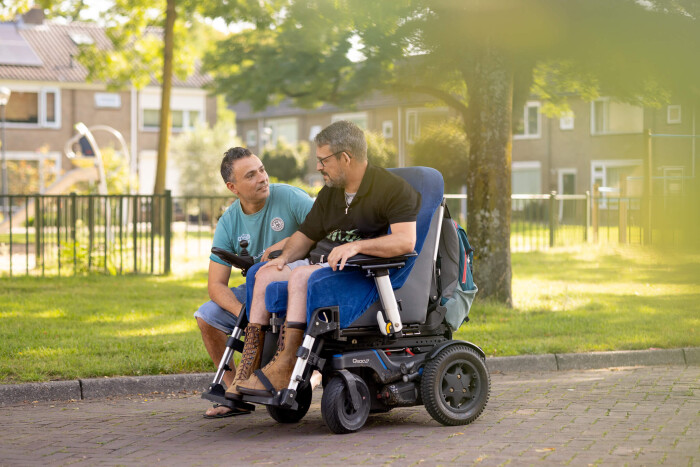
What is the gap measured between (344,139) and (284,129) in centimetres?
5427

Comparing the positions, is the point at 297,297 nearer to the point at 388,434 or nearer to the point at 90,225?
the point at 388,434

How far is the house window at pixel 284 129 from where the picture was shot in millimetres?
57781

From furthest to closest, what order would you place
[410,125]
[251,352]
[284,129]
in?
[284,129] < [410,125] < [251,352]

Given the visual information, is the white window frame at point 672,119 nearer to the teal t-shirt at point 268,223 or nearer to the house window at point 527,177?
the teal t-shirt at point 268,223

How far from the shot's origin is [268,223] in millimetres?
5863

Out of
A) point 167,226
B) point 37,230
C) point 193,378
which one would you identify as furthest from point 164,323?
point 37,230

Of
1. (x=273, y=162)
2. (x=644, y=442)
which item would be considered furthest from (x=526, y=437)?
(x=273, y=162)

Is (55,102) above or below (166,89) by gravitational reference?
above

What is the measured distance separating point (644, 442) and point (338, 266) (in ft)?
6.02

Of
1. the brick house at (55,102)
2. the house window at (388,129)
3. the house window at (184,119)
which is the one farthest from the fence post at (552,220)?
the house window at (184,119)

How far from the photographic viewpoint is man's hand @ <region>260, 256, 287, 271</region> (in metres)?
5.26

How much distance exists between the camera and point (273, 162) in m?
50.3

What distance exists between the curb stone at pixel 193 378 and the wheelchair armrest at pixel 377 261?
76.9 inches

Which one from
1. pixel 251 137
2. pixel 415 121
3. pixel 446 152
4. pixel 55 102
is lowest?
pixel 446 152
